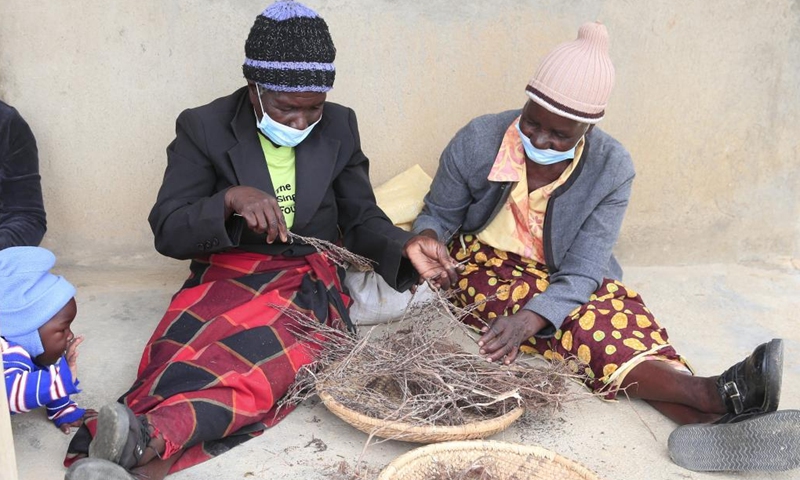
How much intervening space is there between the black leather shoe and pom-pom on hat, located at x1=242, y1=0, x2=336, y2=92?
168 centimetres

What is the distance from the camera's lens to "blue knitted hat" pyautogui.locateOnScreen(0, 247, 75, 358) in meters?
2.64

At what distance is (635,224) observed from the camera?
4.49 meters

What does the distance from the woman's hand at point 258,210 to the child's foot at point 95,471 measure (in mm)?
831

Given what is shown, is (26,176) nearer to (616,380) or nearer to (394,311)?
(394,311)

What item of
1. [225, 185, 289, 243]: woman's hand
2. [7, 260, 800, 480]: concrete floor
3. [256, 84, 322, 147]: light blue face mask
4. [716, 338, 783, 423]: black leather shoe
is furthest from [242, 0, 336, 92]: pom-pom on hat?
[716, 338, 783, 423]: black leather shoe

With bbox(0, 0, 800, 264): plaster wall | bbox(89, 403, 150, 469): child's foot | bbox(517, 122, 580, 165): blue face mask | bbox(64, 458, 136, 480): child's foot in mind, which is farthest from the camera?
bbox(0, 0, 800, 264): plaster wall

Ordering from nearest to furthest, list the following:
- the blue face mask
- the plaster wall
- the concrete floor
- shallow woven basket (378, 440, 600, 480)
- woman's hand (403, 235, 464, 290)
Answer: shallow woven basket (378, 440, 600, 480)
the concrete floor
woman's hand (403, 235, 464, 290)
the blue face mask
the plaster wall

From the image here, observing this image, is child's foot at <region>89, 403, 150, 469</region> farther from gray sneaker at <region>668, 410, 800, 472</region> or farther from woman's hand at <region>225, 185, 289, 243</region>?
gray sneaker at <region>668, 410, 800, 472</region>

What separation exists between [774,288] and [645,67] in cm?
131

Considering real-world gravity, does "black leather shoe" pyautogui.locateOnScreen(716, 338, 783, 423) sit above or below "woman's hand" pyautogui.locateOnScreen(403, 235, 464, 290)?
below

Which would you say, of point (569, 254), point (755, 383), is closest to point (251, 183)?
point (569, 254)

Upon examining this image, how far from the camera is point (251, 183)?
10.2 ft

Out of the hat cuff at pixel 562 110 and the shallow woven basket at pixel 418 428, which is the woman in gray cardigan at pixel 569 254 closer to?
the hat cuff at pixel 562 110

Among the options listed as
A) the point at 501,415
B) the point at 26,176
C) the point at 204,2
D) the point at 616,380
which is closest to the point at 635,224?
the point at 616,380
